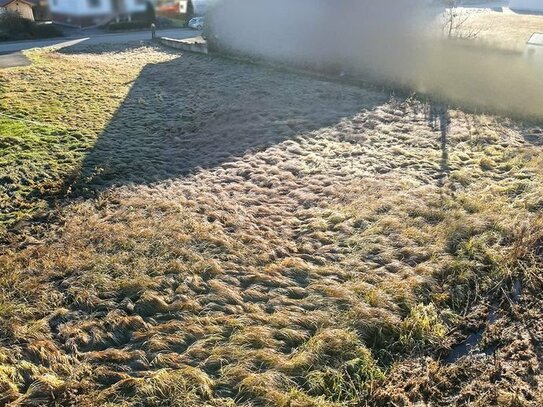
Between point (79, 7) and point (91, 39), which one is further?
point (91, 39)

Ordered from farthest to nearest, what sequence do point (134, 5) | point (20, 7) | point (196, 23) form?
point (196, 23), point (20, 7), point (134, 5)

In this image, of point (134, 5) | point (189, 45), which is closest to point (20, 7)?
point (189, 45)

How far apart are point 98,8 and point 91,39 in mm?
9117

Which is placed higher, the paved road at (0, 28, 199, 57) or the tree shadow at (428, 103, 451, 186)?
the paved road at (0, 28, 199, 57)

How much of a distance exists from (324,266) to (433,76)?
10383 mm

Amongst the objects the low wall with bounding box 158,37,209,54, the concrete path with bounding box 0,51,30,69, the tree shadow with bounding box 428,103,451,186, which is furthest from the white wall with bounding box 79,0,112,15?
the tree shadow with bounding box 428,103,451,186

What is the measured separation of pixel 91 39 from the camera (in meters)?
21.1

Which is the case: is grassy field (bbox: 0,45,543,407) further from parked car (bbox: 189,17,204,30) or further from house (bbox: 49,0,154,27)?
parked car (bbox: 189,17,204,30)

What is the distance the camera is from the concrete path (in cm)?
1505

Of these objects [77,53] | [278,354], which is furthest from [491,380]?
[77,53]

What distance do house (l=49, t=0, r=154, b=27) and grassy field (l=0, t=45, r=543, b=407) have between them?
4123mm

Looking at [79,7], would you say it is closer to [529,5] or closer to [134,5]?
[134,5]

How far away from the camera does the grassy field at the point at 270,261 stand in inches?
160

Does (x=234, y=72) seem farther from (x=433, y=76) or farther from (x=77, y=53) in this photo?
(x=77, y=53)
